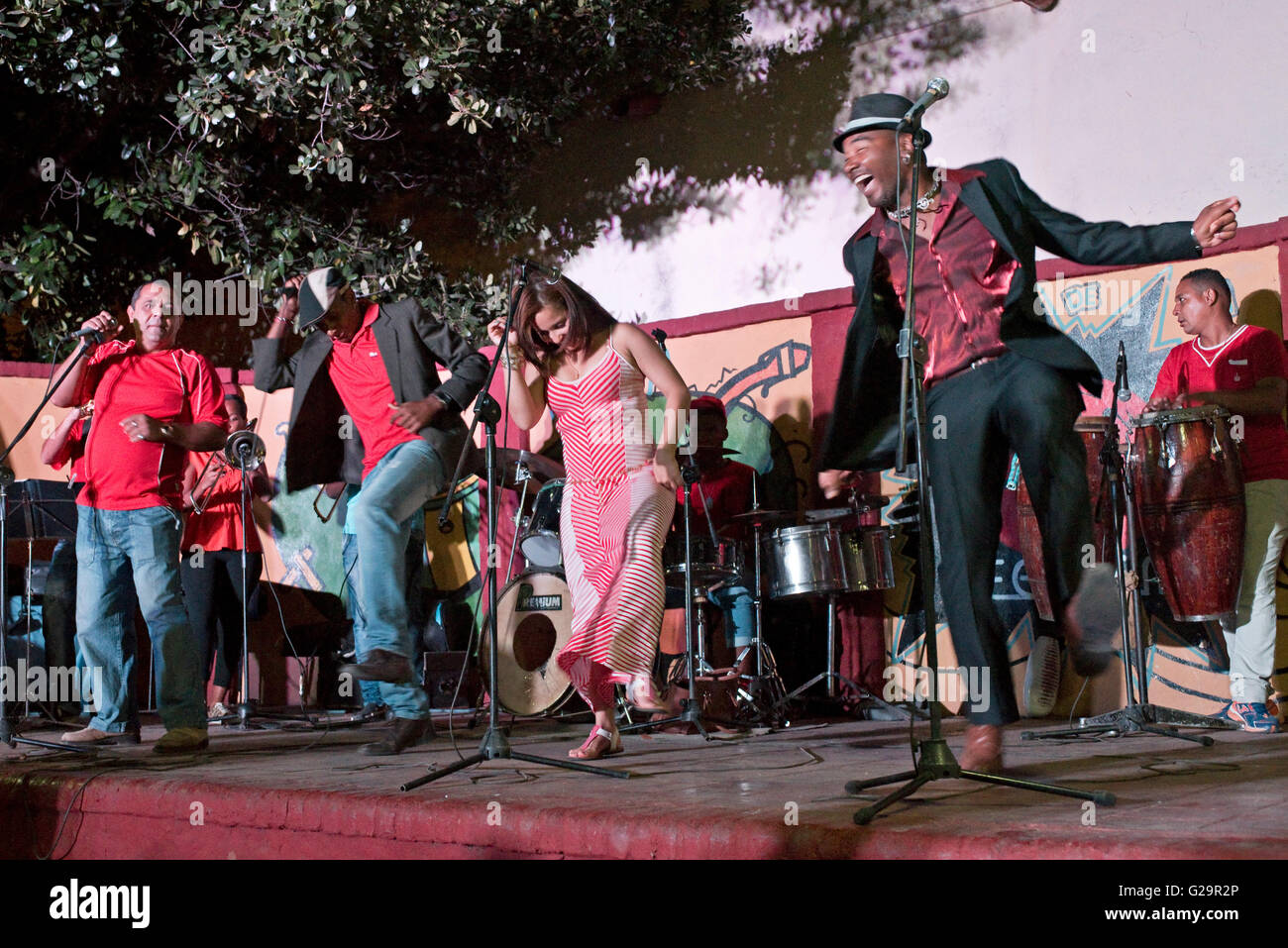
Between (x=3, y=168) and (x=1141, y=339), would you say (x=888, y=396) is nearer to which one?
(x=1141, y=339)

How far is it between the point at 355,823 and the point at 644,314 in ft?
29.2

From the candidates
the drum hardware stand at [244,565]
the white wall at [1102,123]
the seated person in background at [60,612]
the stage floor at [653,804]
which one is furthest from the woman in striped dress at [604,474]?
the white wall at [1102,123]

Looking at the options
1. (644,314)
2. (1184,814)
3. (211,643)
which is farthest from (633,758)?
(644,314)

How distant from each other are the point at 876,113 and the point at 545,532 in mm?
4067

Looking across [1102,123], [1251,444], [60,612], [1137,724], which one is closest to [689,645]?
[1137,724]

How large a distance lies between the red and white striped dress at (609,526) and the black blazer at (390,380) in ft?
2.53

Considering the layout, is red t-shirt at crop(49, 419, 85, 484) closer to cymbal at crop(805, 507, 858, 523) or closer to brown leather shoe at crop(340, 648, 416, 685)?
brown leather shoe at crop(340, 648, 416, 685)

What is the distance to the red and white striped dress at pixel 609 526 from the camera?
5.27 m

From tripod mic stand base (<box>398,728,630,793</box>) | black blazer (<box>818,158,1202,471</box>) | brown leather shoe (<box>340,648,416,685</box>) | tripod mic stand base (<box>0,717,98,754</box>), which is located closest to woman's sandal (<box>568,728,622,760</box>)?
tripod mic stand base (<box>398,728,630,793</box>)

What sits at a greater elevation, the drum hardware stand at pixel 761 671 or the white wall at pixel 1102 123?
the white wall at pixel 1102 123

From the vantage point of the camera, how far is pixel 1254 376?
21.4 ft

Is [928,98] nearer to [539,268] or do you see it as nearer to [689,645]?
[539,268]

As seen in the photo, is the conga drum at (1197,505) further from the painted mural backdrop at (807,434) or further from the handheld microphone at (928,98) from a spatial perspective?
the handheld microphone at (928,98)

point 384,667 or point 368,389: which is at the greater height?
point 368,389
